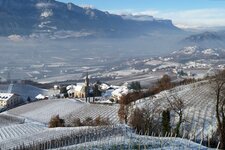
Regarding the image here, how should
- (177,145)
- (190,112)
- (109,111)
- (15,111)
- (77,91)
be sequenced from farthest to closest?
1. (77,91)
2. (15,111)
3. (109,111)
4. (190,112)
5. (177,145)

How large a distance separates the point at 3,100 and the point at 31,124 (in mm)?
34715

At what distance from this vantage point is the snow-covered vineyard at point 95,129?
79.7 ft

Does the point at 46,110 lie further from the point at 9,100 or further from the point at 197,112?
the point at 197,112

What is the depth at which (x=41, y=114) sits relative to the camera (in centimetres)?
6181

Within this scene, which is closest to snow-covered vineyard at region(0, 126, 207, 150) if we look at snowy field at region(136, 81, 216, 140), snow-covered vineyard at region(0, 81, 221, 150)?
snow-covered vineyard at region(0, 81, 221, 150)

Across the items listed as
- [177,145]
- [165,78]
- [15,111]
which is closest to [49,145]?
[177,145]

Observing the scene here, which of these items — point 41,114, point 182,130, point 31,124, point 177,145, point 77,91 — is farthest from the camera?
point 77,91

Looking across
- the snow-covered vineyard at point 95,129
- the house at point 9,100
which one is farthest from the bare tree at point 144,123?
the house at point 9,100

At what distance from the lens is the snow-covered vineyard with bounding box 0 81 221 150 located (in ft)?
79.7

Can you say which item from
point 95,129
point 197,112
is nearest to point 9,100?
point 197,112

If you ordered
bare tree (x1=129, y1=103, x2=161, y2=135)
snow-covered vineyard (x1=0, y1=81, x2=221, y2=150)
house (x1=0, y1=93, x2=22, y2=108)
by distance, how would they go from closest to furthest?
snow-covered vineyard (x1=0, y1=81, x2=221, y2=150), bare tree (x1=129, y1=103, x2=161, y2=135), house (x1=0, y1=93, x2=22, y2=108)

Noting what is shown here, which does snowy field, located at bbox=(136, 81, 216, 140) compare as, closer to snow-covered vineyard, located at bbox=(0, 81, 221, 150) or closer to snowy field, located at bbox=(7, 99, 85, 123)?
snow-covered vineyard, located at bbox=(0, 81, 221, 150)

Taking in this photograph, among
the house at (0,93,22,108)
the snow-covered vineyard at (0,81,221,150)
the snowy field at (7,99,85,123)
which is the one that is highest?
the snow-covered vineyard at (0,81,221,150)

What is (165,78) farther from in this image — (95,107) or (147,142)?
(147,142)
